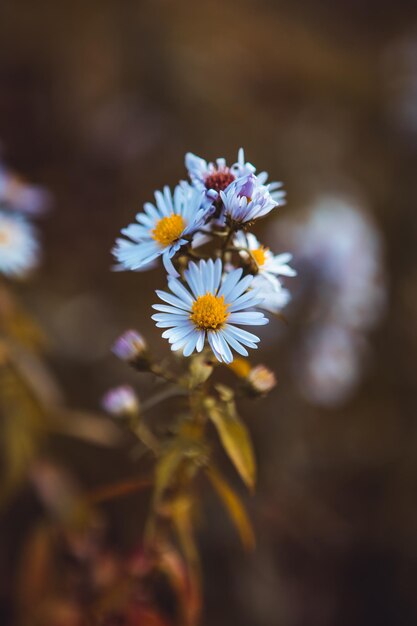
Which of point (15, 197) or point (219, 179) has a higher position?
point (15, 197)

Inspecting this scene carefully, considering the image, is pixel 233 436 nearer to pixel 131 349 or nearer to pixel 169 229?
pixel 131 349

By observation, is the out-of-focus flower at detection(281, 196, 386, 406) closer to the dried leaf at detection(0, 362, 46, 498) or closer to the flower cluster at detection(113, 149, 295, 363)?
the dried leaf at detection(0, 362, 46, 498)

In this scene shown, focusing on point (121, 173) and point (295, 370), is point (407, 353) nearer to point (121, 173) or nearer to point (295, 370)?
point (295, 370)

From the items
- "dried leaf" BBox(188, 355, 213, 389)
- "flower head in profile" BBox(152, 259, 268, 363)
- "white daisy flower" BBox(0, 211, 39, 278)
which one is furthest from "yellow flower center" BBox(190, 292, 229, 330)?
"white daisy flower" BBox(0, 211, 39, 278)

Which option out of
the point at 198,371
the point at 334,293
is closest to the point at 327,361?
the point at 334,293

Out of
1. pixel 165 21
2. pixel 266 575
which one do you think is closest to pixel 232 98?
pixel 165 21

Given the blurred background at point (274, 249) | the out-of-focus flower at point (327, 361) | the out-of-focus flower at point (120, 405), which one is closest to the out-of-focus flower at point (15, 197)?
the blurred background at point (274, 249)

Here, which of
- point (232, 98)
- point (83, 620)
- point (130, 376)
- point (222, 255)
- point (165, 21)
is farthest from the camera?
point (165, 21)
